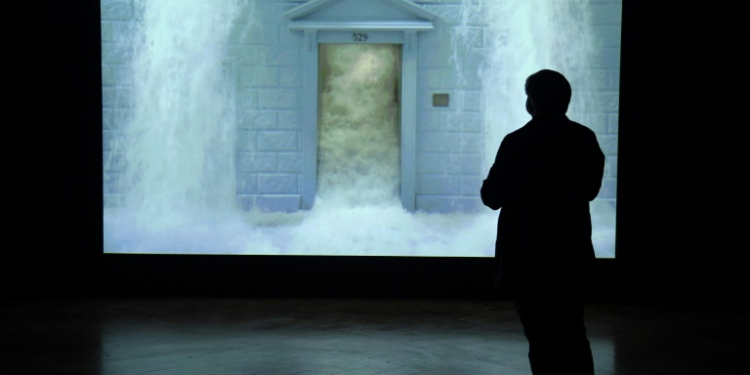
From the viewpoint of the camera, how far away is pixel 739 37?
23.9 ft

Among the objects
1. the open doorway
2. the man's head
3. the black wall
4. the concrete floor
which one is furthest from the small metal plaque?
the man's head

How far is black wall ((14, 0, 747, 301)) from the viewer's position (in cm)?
734

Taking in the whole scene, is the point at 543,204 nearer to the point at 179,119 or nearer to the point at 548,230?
the point at 548,230

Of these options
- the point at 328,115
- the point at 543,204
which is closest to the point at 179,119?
the point at 328,115

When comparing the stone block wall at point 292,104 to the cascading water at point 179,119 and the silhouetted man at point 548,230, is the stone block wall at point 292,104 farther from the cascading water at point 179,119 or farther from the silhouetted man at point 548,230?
the silhouetted man at point 548,230

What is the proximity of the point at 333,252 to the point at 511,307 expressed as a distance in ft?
5.09

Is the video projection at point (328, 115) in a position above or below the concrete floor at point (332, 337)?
above

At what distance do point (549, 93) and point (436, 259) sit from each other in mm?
3913

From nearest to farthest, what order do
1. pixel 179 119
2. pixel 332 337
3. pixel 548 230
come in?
1. pixel 548 230
2. pixel 332 337
3. pixel 179 119

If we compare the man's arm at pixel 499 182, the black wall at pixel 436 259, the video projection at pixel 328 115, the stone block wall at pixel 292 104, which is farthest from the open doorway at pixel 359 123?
the man's arm at pixel 499 182

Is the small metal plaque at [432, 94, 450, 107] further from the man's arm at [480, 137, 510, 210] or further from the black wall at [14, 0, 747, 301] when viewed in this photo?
the man's arm at [480, 137, 510, 210]

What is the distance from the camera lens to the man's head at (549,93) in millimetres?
3742

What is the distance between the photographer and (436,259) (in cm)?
752

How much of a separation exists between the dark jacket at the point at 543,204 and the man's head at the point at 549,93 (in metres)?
0.06
